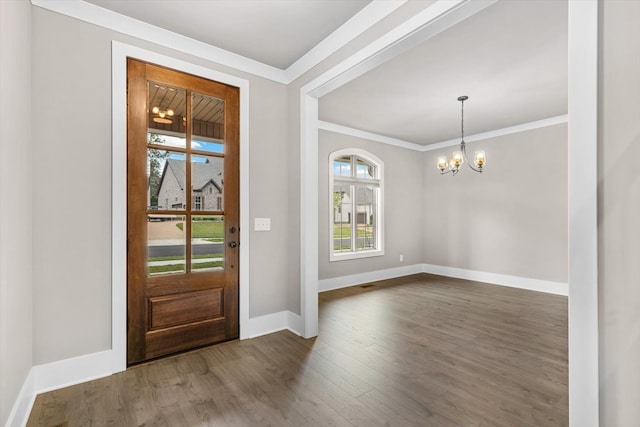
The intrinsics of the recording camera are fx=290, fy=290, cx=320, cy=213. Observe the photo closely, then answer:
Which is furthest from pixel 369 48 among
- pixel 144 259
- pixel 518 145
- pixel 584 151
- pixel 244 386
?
pixel 518 145

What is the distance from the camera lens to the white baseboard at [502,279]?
470 centimetres

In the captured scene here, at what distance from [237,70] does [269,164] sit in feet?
3.25

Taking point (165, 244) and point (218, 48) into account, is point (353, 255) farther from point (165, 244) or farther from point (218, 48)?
point (218, 48)

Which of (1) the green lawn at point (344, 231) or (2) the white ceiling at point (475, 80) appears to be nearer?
(2) the white ceiling at point (475, 80)

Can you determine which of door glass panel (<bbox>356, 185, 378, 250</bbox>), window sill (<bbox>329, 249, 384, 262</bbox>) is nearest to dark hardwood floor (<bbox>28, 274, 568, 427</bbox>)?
window sill (<bbox>329, 249, 384, 262</bbox>)

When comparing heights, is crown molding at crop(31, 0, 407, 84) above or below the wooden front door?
above

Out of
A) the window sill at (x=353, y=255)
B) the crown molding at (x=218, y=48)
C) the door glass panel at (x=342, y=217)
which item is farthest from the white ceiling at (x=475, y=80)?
the window sill at (x=353, y=255)

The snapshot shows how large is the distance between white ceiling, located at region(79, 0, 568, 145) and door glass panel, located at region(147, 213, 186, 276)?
5.49 ft

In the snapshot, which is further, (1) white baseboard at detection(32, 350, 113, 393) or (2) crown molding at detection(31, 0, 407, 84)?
(2) crown molding at detection(31, 0, 407, 84)

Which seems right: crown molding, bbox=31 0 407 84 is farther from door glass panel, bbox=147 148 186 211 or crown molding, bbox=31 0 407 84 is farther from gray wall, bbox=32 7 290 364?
door glass panel, bbox=147 148 186 211

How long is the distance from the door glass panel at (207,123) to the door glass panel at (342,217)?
2.84 m

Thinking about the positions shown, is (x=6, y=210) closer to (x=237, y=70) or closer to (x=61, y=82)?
(x=61, y=82)

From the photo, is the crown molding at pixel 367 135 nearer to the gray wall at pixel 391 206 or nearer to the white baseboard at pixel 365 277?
the gray wall at pixel 391 206

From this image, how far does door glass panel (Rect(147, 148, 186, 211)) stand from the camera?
Answer: 8.21ft
